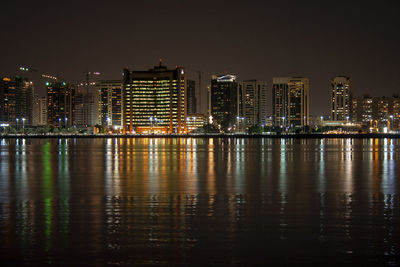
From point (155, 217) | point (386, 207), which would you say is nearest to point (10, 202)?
point (155, 217)

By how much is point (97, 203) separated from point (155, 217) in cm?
441

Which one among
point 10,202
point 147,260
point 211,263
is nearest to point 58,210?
point 10,202

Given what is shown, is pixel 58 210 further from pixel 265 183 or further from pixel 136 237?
pixel 265 183

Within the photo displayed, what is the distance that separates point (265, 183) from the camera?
27.5 metres

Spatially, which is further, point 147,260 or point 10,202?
point 10,202

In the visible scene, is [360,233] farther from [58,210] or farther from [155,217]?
[58,210]

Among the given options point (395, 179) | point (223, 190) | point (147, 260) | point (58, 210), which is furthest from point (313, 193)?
point (147, 260)

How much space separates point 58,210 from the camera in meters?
18.3

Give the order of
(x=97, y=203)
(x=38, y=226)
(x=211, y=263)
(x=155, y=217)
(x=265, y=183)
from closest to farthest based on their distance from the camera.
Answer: (x=211, y=263) → (x=38, y=226) → (x=155, y=217) → (x=97, y=203) → (x=265, y=183)

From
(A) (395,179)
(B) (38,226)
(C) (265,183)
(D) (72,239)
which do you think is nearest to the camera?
(D) (72,239)

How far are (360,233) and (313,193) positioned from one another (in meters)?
8.95

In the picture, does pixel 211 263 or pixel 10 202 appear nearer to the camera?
pixel 211 263

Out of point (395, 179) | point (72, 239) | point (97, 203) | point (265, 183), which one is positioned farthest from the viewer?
point (395, 179)

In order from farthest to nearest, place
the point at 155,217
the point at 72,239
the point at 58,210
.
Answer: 1. the point at 58,210
2. the point at 155,217
3. the point at 72,239
